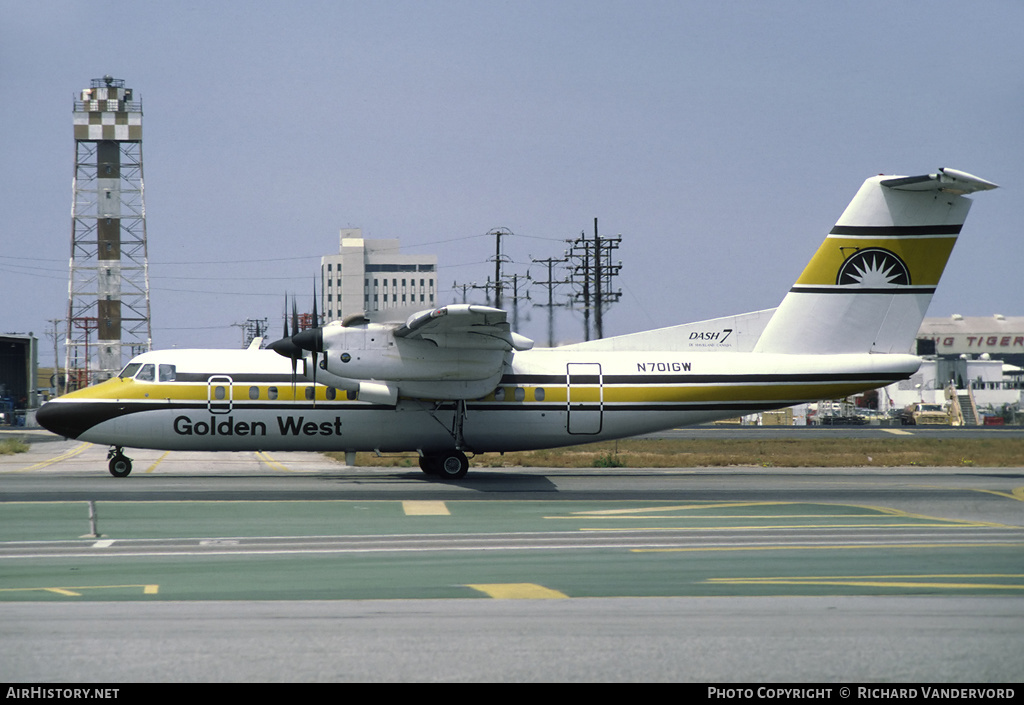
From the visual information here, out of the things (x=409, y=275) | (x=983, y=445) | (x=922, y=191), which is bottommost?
(x=983, y=445)

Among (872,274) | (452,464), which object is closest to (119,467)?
(452,464)

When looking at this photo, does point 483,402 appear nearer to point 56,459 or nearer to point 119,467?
point 119,467

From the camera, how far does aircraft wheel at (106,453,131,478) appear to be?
71.2 ft

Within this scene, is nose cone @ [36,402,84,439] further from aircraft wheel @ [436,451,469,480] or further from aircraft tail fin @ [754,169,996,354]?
aircraft tail fin @ [754,169,996,354]

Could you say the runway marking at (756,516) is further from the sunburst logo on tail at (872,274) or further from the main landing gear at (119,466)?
the main landing gear at (119,466)

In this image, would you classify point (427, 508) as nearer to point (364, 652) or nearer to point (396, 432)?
point (396, 432)

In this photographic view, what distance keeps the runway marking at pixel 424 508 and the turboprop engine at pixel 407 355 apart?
4386mm

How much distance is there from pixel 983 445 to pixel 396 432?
27.3 meters

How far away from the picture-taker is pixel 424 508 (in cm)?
1599

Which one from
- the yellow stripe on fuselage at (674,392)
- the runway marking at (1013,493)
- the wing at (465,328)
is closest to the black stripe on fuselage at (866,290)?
the yellow stripe on fuselage at (674,392)

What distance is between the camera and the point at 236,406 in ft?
70.7

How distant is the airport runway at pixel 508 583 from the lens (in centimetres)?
550

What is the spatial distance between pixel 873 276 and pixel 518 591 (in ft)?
56.8
